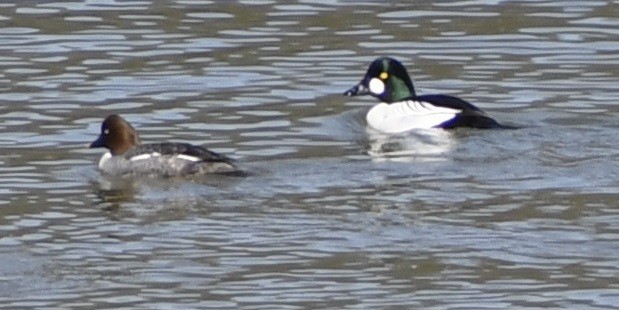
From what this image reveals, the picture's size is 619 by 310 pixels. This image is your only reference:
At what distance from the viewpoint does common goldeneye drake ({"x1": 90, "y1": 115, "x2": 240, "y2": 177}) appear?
15297 mm

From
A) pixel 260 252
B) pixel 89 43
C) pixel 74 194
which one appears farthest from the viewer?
pixel 89 43

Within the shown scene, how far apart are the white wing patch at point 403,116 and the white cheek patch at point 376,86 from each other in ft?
0.59

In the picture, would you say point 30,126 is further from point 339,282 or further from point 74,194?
point 339,282

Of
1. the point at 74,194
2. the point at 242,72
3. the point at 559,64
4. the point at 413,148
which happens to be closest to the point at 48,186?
the point at 74,194

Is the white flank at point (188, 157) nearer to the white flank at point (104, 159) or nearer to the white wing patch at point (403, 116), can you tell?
the white flank at point (104, 159)

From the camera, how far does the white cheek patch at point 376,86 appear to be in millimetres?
18562

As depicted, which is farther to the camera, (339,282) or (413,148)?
(413,148)

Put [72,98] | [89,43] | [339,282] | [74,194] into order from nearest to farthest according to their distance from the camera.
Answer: [339,282]
[74,194]
[72,98]
[89,43]

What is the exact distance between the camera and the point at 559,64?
63.2 ft

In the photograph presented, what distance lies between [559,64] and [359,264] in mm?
7495

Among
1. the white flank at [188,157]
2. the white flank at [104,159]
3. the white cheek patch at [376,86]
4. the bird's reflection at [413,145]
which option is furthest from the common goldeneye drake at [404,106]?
the white flank at [104,159]

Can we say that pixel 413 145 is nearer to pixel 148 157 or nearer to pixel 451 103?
pixel 451 103

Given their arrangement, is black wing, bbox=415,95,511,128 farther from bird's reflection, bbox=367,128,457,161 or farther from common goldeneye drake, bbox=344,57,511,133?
bird's reflection, bbox=367,128,457,161

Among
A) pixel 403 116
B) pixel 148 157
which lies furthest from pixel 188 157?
pixel 403 116
